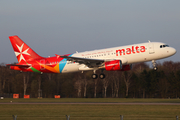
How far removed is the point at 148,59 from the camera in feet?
141

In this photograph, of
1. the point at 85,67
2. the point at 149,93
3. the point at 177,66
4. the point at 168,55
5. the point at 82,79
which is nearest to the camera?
the point at 168,55

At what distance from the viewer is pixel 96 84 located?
333ft

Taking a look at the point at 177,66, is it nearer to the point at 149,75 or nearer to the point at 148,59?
the point at 149,75

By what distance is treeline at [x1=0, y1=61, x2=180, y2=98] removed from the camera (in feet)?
307

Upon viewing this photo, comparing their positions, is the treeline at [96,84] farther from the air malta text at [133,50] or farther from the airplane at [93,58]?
the air malta text at [133,50]

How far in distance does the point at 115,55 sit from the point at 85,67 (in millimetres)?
6142

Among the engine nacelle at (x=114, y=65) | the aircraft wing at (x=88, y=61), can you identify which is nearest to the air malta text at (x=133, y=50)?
the engine nacelle at (x=114, y=65)

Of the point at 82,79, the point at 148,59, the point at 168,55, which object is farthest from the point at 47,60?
the point at 82,79

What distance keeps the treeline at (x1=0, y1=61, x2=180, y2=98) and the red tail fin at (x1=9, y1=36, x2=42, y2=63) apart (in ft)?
146

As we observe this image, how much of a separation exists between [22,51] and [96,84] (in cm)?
5432

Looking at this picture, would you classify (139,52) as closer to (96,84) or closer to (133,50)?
(133,50)

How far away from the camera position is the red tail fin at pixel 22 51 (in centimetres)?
4997
